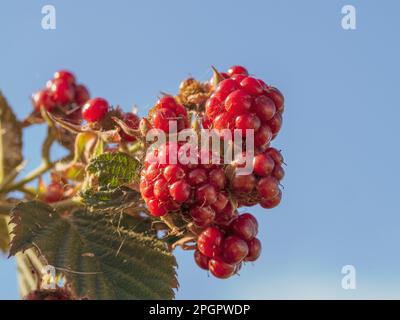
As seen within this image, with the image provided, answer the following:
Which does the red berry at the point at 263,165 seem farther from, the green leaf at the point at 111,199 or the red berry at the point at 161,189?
the green leaf at the point at 111,199

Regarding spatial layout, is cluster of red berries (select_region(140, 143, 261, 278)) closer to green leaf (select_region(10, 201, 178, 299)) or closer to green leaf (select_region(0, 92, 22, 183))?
green leaf (select_region(10, 201, 178, 299))

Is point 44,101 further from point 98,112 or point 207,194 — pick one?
point 207,194

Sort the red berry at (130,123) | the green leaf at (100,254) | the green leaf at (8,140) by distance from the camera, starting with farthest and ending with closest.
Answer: the green leaf at (8,140) → the red berry at (130,123) → the green leaf at (100,254)

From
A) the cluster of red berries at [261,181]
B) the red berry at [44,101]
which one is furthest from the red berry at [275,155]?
the red berry at [44,101]

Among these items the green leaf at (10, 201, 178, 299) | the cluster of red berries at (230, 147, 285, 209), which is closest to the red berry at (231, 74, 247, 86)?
the cluster of red berries at (230, 147, 285, 209)

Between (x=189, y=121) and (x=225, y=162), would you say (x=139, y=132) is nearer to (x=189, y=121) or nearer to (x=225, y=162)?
(x=189, y=121)

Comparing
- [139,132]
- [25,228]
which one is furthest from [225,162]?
[25,228]
